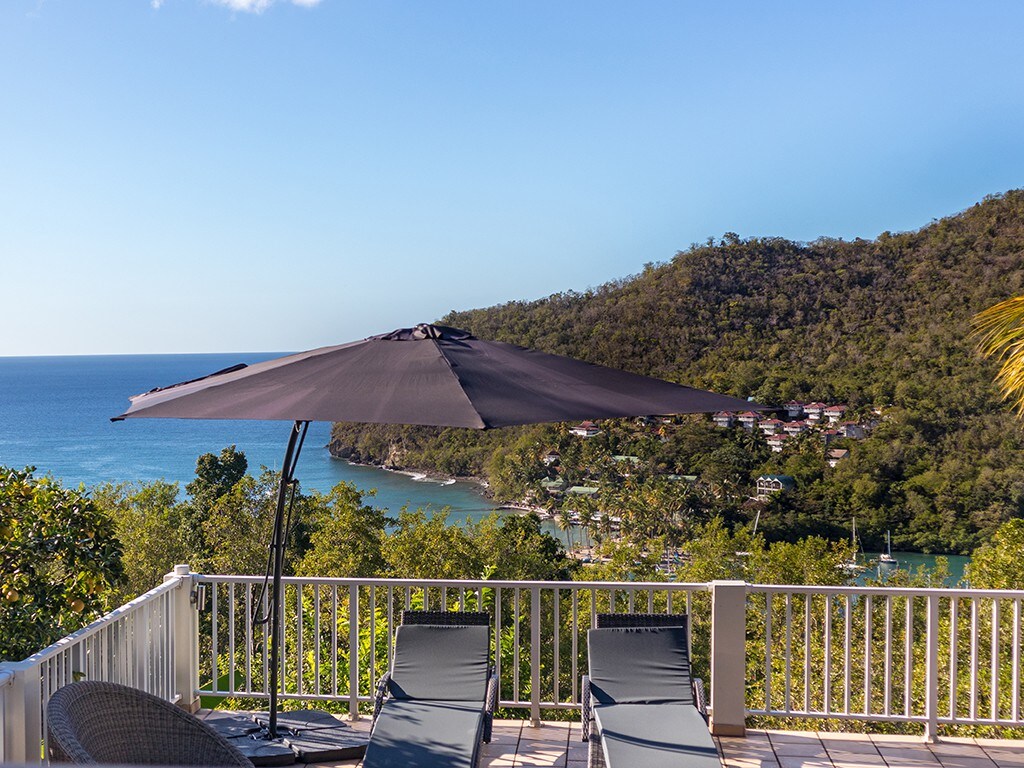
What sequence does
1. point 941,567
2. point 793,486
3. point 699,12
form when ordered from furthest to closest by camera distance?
point 793,486
point 941,567
point 699,12

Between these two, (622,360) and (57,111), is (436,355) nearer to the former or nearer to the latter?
(57,111)

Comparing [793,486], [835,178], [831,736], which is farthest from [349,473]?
[831,736]

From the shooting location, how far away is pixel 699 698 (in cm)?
391

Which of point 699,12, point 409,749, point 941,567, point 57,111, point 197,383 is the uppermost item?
point 699,12

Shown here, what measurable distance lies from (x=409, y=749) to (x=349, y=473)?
47.2 metres

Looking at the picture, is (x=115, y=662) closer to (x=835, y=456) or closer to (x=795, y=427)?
(x=835, y=456)

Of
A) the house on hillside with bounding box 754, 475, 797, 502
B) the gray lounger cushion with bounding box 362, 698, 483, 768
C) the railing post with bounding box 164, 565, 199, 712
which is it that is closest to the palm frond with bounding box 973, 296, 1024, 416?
the gray lounger cushion with bounding box 362, 698, 483, 768

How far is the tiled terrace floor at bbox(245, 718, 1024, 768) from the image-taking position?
4016mm

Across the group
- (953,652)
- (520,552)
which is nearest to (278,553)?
(953,652)

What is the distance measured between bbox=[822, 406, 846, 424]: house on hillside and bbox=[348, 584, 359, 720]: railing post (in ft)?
92.1

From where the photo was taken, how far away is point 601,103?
28453 millimetres

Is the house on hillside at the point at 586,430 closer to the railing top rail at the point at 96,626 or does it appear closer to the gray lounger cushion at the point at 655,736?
the railing top rail at the point at 96,626

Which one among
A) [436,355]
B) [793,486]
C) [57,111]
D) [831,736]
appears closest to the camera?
[436,355]

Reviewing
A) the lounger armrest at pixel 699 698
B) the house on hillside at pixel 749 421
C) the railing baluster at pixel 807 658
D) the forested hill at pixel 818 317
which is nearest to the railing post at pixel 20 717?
the lounger armrest at pixel 699 698
